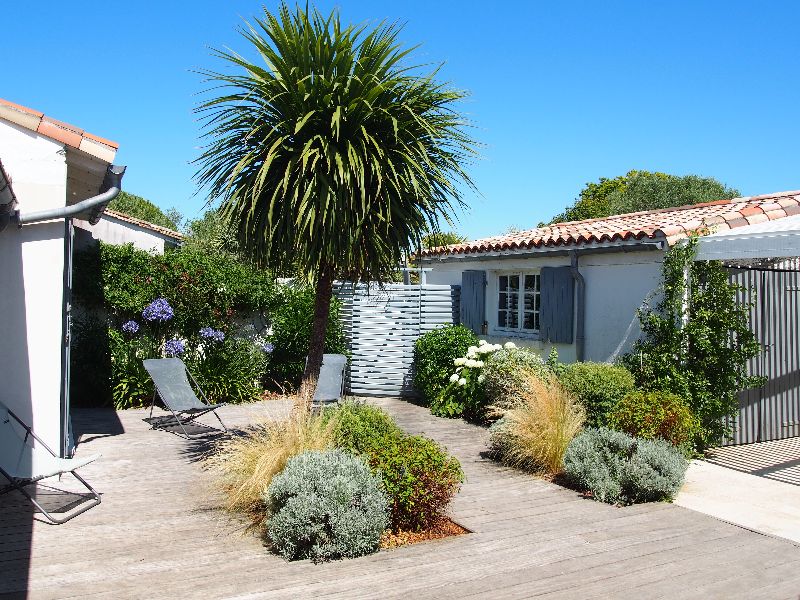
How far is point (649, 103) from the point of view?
17031mm

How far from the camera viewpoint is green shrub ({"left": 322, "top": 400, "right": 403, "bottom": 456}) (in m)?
5.84

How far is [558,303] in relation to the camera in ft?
35.2

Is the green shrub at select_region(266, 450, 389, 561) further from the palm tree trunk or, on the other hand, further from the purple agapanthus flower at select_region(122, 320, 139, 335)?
the purple agapanthus flower at select_region(122, 320, 139, 335)

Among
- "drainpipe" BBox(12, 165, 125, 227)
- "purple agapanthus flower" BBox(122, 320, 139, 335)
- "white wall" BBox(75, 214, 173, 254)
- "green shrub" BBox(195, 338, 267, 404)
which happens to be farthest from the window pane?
"white wall" BBox(75, 214, 173, 254)

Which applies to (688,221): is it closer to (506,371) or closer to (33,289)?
(506,371)

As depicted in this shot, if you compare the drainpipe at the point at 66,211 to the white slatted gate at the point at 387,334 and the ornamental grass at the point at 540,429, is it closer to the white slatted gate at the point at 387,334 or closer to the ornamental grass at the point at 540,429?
the ornamental grass at the point at 540,429

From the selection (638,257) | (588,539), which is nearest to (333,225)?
(588,539)

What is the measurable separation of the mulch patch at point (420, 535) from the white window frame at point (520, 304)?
6.34m

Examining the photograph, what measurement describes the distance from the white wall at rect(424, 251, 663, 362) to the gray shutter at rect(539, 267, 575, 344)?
0.76ft

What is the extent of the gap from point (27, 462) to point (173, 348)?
5.65m

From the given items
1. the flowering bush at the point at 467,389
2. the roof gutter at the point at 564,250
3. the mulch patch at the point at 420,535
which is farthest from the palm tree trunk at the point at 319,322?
the flowering bush at the point at 467,389

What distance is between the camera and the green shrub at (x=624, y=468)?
21.0ft

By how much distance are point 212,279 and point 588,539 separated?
8953mm

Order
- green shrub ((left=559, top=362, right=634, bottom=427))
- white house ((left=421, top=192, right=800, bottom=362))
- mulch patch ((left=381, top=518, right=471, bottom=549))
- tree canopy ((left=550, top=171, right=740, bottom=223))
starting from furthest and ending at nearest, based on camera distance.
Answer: tree canopy ((left=550, top=171, right=740, bottom=223))
white house ((left=421, top=192, right=800, bottom=362))
green shrub ((left=559, top=362, right=634, bottom=427))
mulch patch ((left=381, top=518, right=471, bottom=549))
